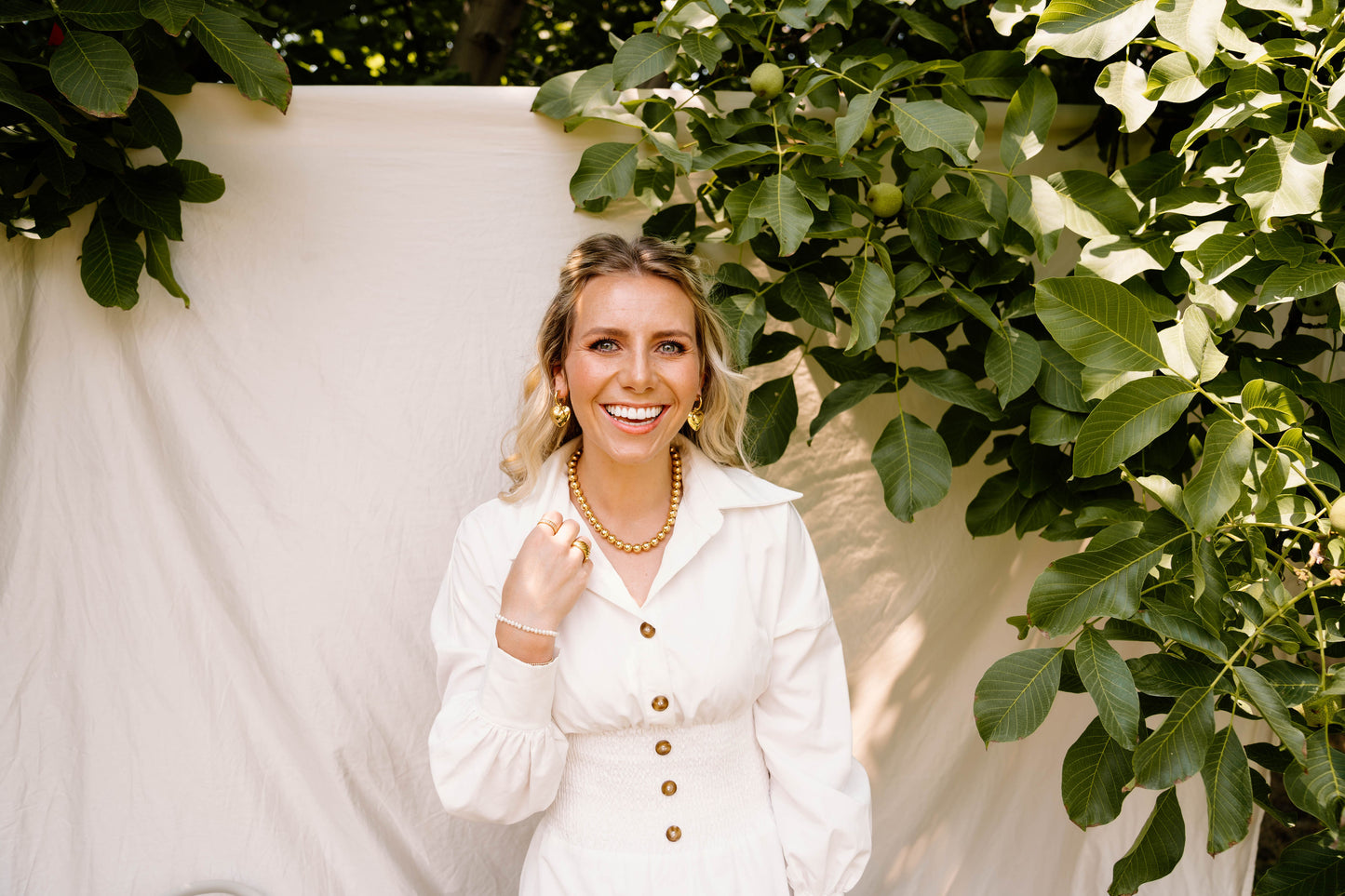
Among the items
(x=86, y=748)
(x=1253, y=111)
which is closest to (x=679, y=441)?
(x=1253, y=111)

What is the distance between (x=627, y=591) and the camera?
1.51 metres

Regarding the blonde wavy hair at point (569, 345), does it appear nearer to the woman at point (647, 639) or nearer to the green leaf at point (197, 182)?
the woman at point (647, 639)

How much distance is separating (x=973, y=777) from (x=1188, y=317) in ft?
3.83

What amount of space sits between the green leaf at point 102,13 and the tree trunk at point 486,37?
4.15ft

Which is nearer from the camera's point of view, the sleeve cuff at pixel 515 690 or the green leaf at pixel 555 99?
the sleeve cuff at pixel 515 690

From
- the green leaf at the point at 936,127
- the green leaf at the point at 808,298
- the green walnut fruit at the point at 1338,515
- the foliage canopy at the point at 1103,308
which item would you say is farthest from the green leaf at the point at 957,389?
the green walnut fruit at the point at 1338,515

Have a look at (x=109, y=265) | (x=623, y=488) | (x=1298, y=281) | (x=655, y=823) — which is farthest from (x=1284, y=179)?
(x=109, y=265)

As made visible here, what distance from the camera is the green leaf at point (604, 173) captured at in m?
1.69

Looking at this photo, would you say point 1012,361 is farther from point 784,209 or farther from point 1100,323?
point 784,209

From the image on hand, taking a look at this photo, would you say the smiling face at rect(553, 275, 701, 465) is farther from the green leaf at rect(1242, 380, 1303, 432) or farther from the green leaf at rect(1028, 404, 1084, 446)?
the green leaf at rect(1242, 380, 1303, 432)

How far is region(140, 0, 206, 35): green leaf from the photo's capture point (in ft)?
4.71

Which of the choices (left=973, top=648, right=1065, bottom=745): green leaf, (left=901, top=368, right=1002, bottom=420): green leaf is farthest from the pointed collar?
(left=973, top=648, right=1065, bottom=745): green leaf

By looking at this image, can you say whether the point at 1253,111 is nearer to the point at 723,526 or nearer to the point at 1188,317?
the point at 1188,317

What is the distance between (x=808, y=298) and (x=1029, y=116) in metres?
0.44
